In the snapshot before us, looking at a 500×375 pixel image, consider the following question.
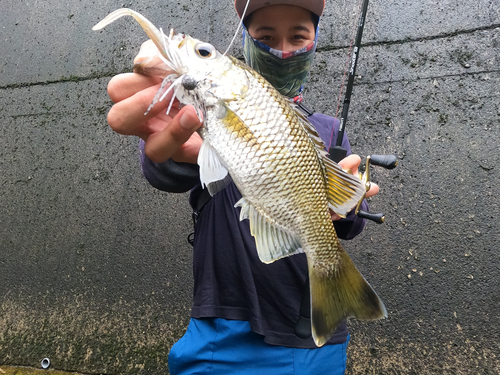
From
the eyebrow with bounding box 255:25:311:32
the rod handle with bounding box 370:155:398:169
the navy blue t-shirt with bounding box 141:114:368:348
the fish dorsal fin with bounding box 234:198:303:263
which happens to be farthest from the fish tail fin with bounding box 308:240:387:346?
the eyebrow with bounding box 255:25:311:32

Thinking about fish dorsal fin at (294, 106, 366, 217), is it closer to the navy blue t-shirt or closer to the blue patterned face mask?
the navy blue t-shirt

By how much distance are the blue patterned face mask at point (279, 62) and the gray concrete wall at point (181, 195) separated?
50.9 inches

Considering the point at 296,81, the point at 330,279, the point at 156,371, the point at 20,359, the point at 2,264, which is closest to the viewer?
the point at 330,279

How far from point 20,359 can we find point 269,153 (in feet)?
12.7

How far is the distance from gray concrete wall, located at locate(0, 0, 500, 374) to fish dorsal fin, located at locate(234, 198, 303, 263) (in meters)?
1.74

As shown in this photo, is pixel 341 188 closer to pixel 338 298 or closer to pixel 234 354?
pixel 338 298

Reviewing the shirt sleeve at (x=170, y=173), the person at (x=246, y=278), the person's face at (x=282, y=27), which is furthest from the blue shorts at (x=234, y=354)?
the person's face at (x=282, y=27)

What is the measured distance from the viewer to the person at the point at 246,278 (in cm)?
129

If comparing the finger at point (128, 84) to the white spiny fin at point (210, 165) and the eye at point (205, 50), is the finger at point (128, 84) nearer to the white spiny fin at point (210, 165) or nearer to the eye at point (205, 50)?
the eye at point (205, 50)

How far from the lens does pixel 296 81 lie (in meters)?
1.76

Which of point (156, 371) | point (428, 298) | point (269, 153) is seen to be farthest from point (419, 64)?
point (156, 371)

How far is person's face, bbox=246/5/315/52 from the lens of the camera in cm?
157

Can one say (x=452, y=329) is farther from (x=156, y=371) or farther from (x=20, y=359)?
(x=20, y=359)

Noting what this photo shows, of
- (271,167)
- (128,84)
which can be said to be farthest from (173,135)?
(271,167)
